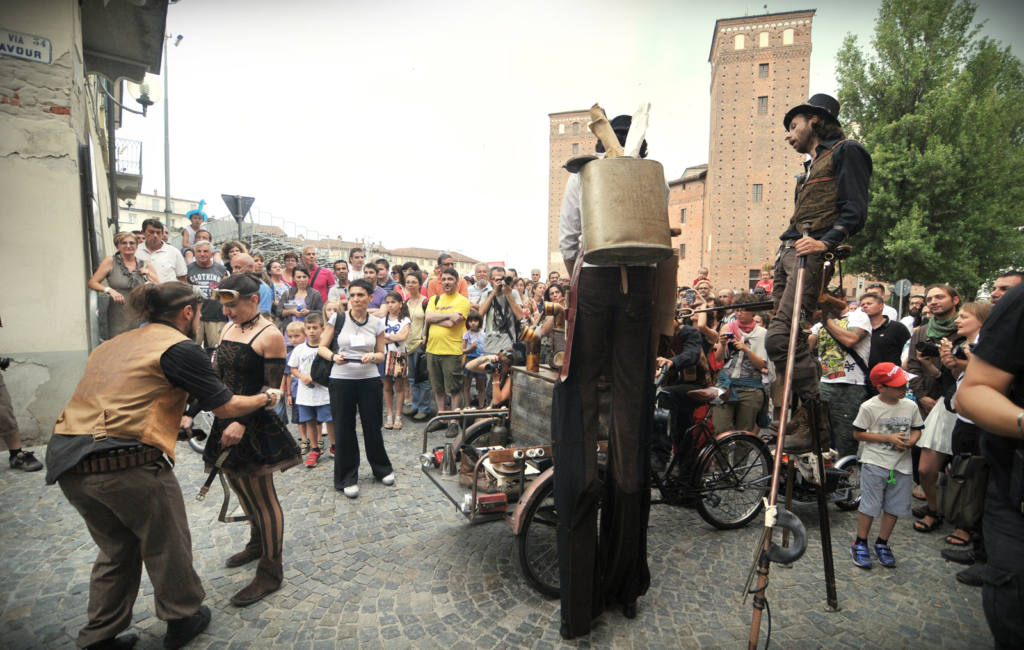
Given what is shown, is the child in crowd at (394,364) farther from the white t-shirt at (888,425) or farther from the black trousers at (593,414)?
the white t-shirt at (888,425)

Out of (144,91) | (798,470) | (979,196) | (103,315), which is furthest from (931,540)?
(979,196)

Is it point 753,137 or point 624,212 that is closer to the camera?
point 624,212

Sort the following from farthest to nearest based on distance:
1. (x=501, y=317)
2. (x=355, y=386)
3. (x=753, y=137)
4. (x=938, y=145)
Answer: (x=753, y=137)
(x=938, y=145)
(x=501, y=317)
(x=355, y=386)

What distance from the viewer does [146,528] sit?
2508 mm

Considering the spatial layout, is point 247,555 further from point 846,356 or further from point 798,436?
point 846,356

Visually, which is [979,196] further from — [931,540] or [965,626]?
[965,626]

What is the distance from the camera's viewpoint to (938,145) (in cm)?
1944

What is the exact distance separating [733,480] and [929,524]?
1.79m

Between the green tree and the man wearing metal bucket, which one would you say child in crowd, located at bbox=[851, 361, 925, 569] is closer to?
the man wearing metal bucket

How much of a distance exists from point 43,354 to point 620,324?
23.9ft

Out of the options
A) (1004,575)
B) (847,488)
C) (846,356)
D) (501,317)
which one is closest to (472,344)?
(501,317)

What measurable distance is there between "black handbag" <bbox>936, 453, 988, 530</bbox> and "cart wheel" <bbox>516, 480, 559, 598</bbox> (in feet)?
6.34

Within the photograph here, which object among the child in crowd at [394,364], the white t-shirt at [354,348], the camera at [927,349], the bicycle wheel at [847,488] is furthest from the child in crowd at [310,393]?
the camera at [927,349]

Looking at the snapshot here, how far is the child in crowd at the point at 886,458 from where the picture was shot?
3.68 m
